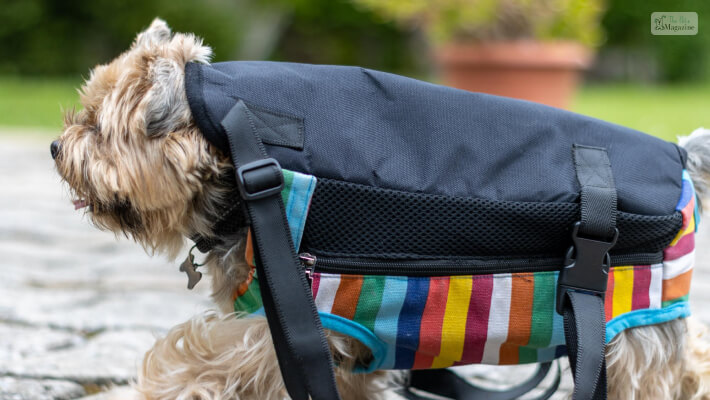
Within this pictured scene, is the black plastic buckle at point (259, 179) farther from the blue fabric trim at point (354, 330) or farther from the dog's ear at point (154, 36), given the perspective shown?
the dog's ear at point (154, 36)

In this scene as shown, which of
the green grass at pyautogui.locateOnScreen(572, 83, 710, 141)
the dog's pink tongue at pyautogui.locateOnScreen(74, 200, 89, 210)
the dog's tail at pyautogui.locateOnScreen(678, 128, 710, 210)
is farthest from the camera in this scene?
the green grass at pyautogui.locateOnScreen(572, 83, 710, 141)

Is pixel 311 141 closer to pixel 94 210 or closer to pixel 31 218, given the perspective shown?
pixel 94 210

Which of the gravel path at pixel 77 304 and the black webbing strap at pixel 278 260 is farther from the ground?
the black webbing strap at pixel 278 260

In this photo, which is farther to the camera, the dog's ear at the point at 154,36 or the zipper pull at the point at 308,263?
the dog's ear at the point at 154,36

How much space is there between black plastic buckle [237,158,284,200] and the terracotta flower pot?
15.1ft

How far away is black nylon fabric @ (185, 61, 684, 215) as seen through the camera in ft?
5.24

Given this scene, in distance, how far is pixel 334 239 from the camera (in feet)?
5.31

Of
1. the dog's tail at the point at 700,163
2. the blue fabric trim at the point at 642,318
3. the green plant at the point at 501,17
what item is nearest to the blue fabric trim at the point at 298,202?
the blue fabric trim at the point at 642,318

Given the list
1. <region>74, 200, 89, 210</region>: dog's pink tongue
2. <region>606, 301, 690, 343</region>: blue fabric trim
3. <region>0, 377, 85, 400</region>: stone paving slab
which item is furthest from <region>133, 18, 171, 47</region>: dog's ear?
<region>606, 301, 690, 343</region>: blue fabric trim

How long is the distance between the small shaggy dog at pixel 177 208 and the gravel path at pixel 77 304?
0.37m

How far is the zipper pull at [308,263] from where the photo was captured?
1596mm

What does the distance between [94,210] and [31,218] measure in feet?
10.1

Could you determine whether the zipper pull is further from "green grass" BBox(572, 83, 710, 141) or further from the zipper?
"green grass" BBox(572, 83, 710, 141)

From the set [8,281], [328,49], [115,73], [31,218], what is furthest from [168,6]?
[115,73]
